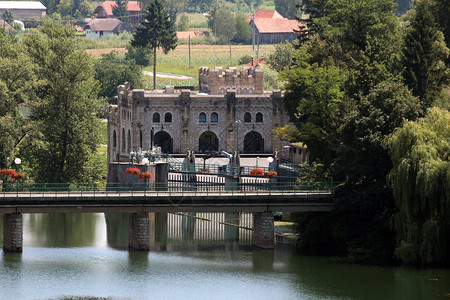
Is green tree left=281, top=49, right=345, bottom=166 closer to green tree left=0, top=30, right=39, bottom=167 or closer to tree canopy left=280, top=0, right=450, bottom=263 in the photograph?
tree canopy left=280, top=0, right=450, bottom=263

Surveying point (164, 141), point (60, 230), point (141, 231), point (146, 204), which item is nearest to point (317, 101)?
point (164, 141)

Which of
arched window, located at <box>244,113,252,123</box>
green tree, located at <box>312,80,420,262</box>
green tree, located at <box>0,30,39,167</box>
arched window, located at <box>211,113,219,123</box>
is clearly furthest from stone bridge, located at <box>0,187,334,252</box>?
arched window, located at <box>244,113,252,123</box>

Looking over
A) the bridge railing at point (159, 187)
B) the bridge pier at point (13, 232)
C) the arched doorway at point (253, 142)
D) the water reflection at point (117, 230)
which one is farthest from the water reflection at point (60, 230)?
the arched doorway at point (253, 142)

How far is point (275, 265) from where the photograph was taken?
105 metres

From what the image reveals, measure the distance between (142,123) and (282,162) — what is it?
55.0ft

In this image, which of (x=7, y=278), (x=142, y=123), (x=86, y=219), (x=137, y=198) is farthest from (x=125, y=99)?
(x=7, y=278)

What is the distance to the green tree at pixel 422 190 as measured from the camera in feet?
332

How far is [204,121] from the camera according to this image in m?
152

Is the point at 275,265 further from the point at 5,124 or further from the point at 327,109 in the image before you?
the point at 5,124

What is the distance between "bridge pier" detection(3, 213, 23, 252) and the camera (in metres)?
107

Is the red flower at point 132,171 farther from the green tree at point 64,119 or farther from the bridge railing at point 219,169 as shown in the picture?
the green tree at point 64,119

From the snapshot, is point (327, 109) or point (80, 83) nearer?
point (327, 109)

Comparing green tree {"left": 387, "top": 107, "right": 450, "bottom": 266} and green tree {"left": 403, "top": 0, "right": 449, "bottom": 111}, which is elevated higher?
green tree {"left": 403, "top": 0, "right": 449, "bottom": 111}

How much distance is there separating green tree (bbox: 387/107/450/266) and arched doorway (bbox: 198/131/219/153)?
162 feet
